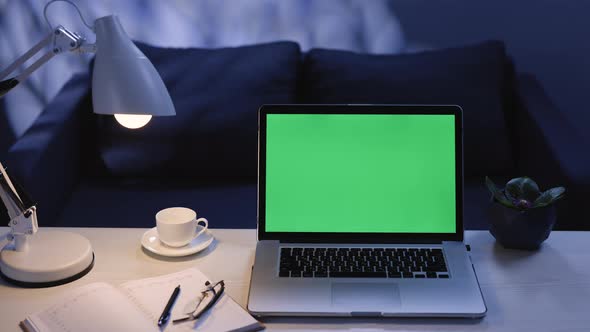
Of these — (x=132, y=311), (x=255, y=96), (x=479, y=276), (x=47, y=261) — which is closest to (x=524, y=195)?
(x=479, y=276)

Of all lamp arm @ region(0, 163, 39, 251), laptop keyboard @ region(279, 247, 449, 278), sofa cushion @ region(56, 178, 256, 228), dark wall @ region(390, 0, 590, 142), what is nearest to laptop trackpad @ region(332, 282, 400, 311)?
laptop keyboard @ region(279, 247, 449, 278)

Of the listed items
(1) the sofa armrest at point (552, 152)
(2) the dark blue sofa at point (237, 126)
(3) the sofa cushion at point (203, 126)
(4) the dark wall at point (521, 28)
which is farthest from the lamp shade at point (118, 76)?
(4) the dark wall at point (521, 28)

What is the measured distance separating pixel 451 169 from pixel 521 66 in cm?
134

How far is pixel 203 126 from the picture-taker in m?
1.96

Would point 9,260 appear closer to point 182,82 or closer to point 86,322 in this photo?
point 86,322

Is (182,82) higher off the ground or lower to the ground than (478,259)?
higher

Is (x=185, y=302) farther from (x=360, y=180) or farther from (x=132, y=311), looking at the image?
(x=360, y=180)

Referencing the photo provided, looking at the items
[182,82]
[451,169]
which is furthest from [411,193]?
[182,82]

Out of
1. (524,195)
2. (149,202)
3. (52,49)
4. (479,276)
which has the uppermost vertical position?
(52,49)

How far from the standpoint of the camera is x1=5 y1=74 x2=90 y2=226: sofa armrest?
1716 mm

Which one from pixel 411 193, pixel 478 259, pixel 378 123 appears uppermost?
pixel 378 123

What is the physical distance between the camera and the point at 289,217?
1.20 metres

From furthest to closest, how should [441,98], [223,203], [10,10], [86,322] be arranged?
[10,10] → [441,98] → [223,203] → [86,322]

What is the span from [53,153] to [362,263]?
1.10m
